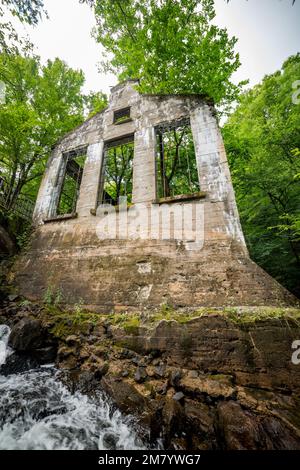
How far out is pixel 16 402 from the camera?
2.79 metres

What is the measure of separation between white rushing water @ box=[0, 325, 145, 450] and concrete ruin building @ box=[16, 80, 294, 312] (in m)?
1.75

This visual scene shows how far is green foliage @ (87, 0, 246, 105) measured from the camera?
754 centimetres

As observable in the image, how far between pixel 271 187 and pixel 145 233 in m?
5.13

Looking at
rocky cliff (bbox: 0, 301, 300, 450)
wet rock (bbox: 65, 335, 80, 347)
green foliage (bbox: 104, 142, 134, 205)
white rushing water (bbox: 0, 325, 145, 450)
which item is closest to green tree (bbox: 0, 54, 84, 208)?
green foliage (bbox: 104, 142, 134, 205)

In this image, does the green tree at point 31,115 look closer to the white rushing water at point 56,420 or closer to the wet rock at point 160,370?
the white rushing water at point 56,420

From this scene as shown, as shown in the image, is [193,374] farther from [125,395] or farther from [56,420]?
[56,420]

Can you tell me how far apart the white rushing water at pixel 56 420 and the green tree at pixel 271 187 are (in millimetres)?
6397

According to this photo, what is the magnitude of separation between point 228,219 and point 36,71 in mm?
11295

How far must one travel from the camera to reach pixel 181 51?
311 inches

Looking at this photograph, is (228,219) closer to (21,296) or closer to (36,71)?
(21,296)

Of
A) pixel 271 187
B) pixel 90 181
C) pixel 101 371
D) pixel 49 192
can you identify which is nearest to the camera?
pixel 101 371

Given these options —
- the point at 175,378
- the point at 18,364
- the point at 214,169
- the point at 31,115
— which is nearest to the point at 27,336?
the point at 18,364

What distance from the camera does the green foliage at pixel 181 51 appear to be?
7.54 m
